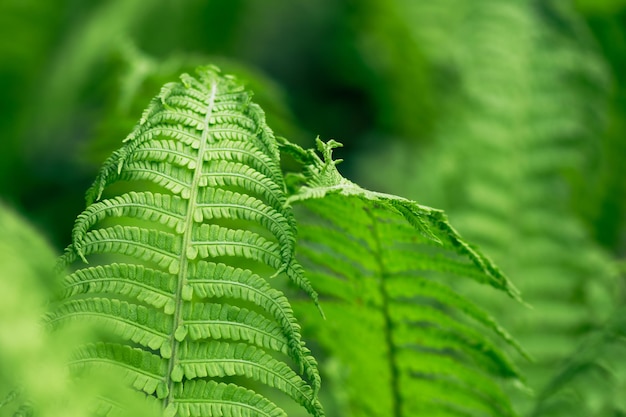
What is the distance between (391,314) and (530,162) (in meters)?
1.00

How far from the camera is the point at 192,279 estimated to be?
86cm

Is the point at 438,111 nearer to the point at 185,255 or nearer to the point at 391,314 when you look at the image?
the point at 391,314

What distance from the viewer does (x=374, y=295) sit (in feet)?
3.59

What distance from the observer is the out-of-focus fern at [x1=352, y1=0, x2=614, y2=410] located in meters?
1.76

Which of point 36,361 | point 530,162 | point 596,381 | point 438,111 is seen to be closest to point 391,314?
point 596,381

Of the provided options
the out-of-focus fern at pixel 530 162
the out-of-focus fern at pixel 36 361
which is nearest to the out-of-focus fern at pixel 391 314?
the out-of-focus fern at pixel 36 361

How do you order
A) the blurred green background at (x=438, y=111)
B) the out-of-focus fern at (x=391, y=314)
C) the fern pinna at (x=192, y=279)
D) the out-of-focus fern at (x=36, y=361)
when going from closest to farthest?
the out-of-focus fern at (x=36, y=361) → the fern pinna at (x=192, y=279) → the out-of-focus fern at (x=391, y=314) → the blurred green background at (x=438, y=111)

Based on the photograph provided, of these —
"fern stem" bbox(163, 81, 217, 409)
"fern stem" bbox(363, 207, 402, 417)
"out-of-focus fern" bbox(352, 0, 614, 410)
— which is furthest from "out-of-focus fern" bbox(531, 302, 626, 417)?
"fern stem" bbox(163, 81, 217, 409)

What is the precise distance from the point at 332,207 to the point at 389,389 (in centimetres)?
35

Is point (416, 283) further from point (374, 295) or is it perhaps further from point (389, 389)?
point (389, 389)

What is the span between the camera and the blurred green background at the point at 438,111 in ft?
5.76

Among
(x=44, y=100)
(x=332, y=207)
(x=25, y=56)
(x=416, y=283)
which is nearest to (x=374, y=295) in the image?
(x=416, y=283)

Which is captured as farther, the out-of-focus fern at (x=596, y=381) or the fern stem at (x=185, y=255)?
the out-of-focus fern at (x=596, y=381)

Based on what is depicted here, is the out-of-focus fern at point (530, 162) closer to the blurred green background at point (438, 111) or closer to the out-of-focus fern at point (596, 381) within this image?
the blurred green background at point (438, 111)
